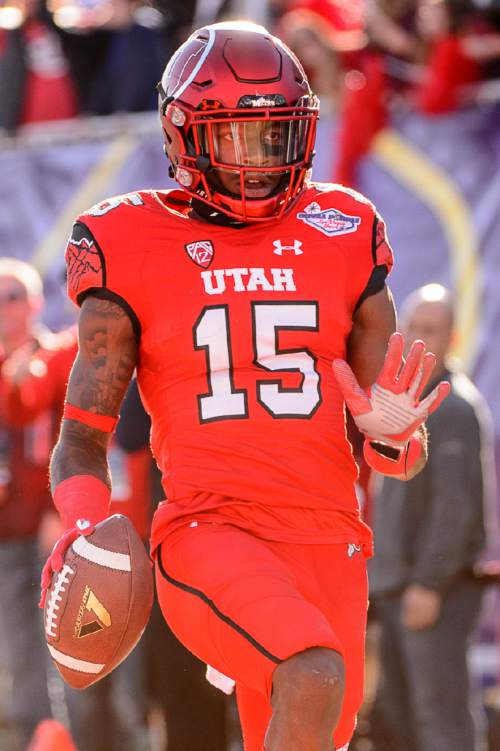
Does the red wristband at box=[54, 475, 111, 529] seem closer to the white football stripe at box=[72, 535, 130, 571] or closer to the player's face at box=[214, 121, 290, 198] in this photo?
the white football stripe at box=[72, 535, 130, 571]

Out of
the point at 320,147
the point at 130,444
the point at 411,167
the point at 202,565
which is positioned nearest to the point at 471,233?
the point at 411,167

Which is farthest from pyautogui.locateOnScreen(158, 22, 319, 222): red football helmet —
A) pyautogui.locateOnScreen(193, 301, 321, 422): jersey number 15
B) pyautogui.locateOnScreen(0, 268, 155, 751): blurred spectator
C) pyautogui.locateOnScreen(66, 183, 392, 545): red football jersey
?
pyautogui.locateOnScreen(0, 268, 155, 751): blurred spectator

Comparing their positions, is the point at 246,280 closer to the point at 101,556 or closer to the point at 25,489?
the point at 101,556

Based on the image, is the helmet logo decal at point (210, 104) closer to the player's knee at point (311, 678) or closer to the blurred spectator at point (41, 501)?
the player's knee at point (311, 678)

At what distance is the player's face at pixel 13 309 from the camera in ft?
22.6

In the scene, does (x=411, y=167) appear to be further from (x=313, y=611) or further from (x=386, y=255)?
(x=313, y=611)

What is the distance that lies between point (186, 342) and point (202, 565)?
1.92 feet

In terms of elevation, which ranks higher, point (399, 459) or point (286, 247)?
point (286, 247)

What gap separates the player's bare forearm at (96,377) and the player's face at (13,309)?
9.97 feet

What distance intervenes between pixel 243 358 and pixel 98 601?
0.72 metres

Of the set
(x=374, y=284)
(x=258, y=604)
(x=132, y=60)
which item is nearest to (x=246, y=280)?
(x=374, y=284)

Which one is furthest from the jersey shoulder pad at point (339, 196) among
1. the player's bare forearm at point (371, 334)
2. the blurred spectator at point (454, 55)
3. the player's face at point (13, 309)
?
the blurred spectator at point (454, 55)

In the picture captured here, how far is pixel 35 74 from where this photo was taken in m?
8.99

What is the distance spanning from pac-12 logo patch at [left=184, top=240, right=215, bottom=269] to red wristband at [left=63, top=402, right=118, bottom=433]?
0.46m
